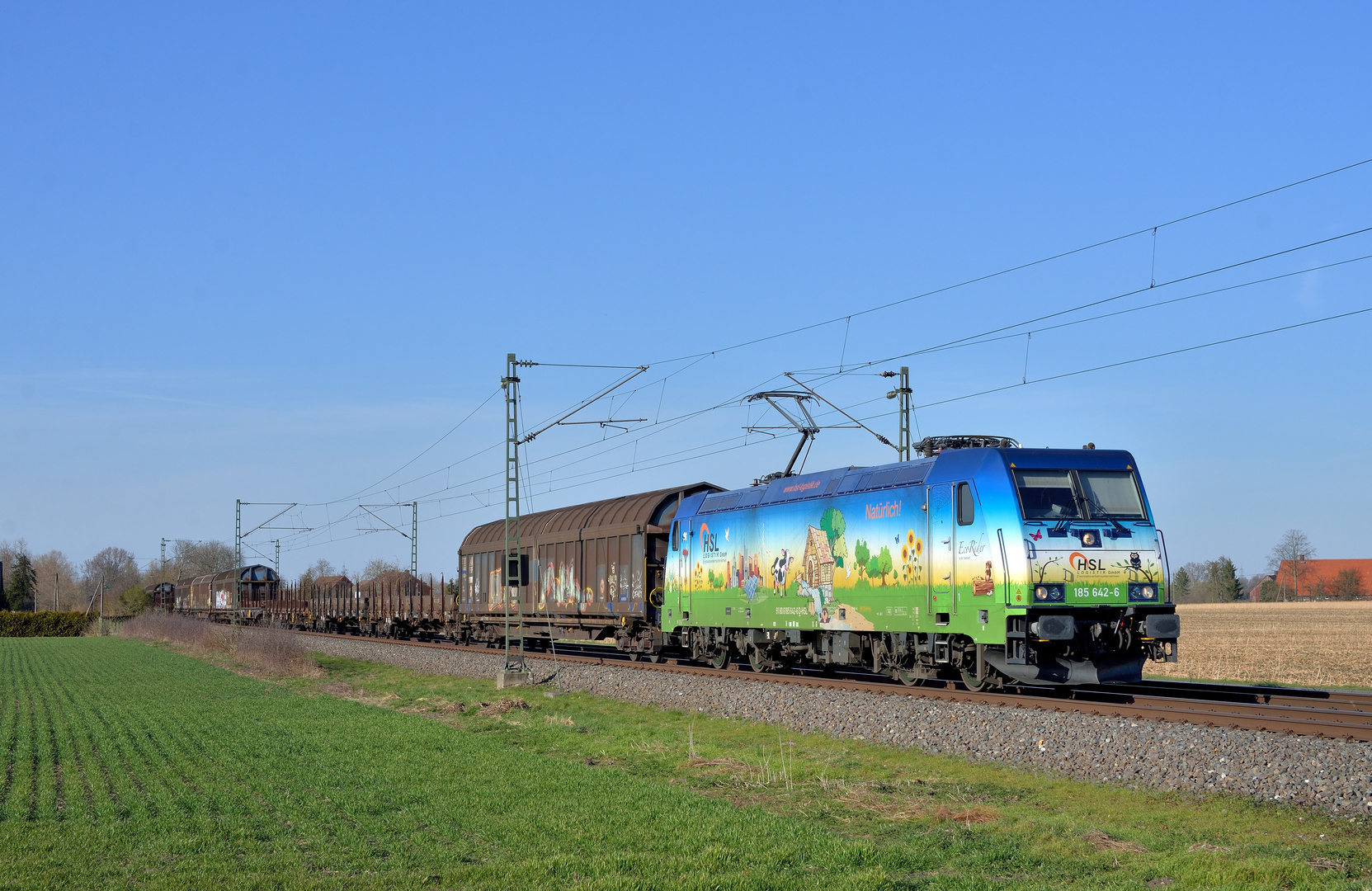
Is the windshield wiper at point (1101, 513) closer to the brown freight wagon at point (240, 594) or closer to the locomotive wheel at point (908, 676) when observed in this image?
the locomotive wheel at point (908, 676)

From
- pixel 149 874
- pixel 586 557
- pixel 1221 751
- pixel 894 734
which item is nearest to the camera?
pixel 149 874

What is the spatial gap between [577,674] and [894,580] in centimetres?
991

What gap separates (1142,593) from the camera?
674 inches

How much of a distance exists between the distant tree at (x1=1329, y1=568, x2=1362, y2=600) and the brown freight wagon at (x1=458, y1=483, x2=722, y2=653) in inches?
4730

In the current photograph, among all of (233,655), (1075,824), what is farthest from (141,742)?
(233,655)

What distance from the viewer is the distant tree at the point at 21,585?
131 metres

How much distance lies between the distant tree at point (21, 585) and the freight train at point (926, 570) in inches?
5000

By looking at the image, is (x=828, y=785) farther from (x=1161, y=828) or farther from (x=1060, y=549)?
(x=1060, y=549)

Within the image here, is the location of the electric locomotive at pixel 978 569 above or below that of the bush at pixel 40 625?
above

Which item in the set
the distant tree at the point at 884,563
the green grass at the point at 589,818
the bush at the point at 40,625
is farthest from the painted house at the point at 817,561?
the bush at the point at 40,625

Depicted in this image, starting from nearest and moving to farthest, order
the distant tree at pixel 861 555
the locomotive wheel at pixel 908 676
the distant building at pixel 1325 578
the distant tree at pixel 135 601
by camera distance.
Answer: the locomotive wheel at pixel 908 676, the distant tree at pixel 861 555, the distant tree at pixel 135 601, the distant building at pixel 1325 578

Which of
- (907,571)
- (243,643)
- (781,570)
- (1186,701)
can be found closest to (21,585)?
(243,643)

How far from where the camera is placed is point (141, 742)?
17531mm

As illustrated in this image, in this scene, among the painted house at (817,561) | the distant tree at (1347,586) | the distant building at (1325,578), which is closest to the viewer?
the painted house at (817,561)
